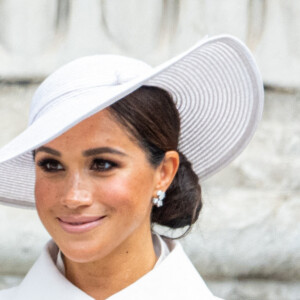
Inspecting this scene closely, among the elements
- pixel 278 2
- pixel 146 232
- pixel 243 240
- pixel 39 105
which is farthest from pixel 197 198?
pixel 278 2

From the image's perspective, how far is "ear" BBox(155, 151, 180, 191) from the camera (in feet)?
5.73

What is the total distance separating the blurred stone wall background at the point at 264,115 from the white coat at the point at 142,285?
80 cm

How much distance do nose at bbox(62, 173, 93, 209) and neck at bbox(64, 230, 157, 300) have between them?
0.49 ft

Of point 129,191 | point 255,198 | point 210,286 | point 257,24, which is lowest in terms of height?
point 210,286

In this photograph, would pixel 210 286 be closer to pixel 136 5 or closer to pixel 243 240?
pixel 243 240

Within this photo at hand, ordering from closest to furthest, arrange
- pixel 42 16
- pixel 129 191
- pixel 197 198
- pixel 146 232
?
pixel 129 191 < pixel 146 232 < pixel 197 198 < pixel 42 16

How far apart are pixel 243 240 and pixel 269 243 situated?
0.26ft

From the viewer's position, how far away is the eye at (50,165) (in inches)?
65.6

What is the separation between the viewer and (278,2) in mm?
2729

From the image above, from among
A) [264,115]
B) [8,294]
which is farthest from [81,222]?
[264,115]

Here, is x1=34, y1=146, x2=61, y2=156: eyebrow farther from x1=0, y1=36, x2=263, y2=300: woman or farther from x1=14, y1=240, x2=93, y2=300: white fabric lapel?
x1=14, y1=240, x2=93, y2=300: white fabric lapel

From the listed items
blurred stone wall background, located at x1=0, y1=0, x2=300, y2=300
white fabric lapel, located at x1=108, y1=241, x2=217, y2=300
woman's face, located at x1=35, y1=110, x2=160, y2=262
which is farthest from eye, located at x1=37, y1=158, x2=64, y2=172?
blurred stone wall background, located at x1=0, y1=0, x2=300, y2=300

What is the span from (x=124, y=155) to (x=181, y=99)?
20 centimetres

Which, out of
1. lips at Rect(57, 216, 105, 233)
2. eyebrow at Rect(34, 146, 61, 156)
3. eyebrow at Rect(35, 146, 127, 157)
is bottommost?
lips at Rect(57, 216, 105, 233)
